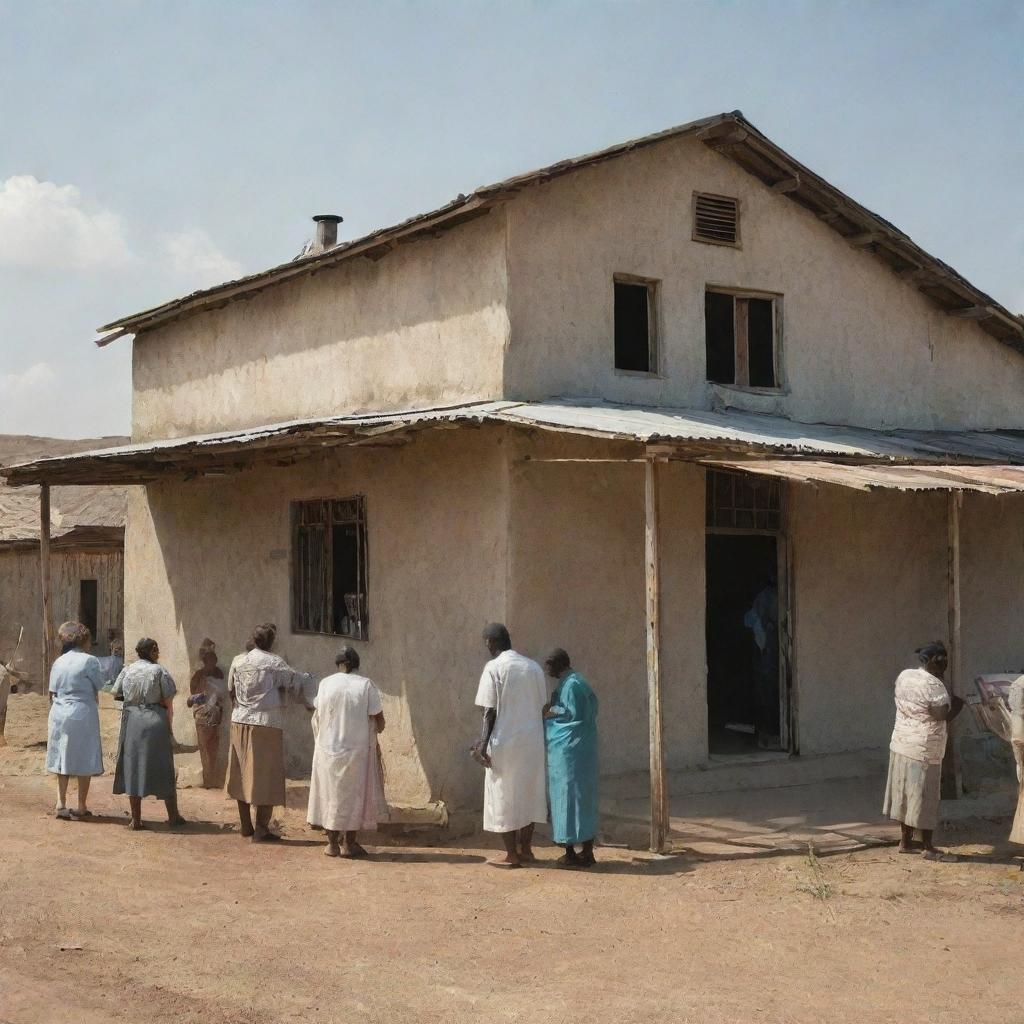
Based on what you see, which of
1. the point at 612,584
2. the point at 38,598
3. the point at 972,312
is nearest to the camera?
the point at 612,584

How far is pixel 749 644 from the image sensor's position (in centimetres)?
1420

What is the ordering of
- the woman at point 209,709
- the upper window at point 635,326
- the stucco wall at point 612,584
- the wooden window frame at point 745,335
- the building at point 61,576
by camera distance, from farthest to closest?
the building at point 61,576 < the wooden window frame at point 745,335 < the upper window at point 635,326 < the woman at point 209,709 < the stucco wall at point 612,584

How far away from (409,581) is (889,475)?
13.4ft

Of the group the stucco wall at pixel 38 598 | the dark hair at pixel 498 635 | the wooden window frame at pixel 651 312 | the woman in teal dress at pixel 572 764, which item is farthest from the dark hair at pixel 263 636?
the stucco wall at pixel 38 598

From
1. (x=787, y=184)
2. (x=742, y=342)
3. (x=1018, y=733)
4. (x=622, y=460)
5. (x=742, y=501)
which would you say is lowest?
(x=1018, y=733)

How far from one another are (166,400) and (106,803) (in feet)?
19.7

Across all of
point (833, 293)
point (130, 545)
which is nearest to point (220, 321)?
point (130, 545)

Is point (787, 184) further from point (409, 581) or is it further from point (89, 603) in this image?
point (89, 603)

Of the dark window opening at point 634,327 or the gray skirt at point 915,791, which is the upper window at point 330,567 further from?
the gray skirt at point 915,791

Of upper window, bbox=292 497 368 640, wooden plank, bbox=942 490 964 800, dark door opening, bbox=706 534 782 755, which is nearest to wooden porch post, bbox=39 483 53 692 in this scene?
upper window, bbox=292 497 368 640

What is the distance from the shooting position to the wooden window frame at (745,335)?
12.6 meters

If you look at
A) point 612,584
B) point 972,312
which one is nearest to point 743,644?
point 612,584

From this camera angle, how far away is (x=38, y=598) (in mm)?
21219

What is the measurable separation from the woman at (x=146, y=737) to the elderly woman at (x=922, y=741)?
5387mm
